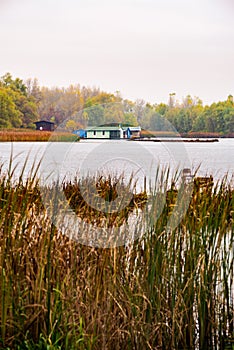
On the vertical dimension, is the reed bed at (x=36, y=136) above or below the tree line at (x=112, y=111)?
below

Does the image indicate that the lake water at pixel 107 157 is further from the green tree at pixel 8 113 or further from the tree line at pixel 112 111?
the green tree at pixel 8 113

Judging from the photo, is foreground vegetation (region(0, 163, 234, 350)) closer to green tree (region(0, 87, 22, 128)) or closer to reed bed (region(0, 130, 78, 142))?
reed bed (region(0, 130, 78, 142))

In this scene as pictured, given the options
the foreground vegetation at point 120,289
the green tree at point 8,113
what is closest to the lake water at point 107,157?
the foreground vegetation at point 120,289

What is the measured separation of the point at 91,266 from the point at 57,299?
216mm

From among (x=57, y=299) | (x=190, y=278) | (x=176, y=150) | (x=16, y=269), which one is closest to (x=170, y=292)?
(x=190, y=278)

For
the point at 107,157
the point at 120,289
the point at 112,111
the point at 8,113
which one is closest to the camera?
the point at 120,289

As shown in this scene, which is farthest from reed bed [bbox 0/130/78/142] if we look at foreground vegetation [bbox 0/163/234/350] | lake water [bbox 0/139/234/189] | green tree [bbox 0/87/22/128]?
foreground vegetation [bbox 0/163/234/350]

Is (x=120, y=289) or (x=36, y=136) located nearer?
(x=120, y=289)

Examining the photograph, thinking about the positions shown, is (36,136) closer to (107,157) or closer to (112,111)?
(107,157)

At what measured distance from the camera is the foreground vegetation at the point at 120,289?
2.15 m

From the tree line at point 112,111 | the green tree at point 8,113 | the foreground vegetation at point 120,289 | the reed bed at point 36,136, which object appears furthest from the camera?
the green tree at point 8,113

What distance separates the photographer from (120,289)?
7.46 feet

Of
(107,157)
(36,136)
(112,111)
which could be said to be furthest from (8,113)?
(112,111)

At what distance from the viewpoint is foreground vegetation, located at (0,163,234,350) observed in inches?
84.8
